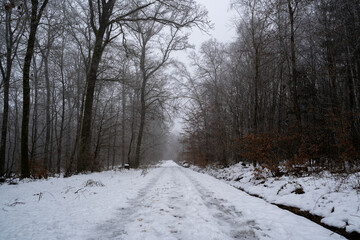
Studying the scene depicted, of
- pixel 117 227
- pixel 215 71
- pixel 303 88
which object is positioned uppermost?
pixel 215 71

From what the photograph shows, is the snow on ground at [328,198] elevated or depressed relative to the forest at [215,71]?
depressed

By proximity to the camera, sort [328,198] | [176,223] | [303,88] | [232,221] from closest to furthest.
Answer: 1. [176,223]
2. [232,221]
3. [328,198]
4. [303,88]

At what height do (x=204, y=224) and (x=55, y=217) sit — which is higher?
(x=55, y=217)

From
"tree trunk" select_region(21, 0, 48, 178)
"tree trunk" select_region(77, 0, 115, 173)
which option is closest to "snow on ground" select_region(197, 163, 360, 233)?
"tree trunk" select_region(77, 0, 115, 173)

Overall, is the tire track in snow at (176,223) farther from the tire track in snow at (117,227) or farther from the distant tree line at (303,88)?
the distant tree line at (303,88)

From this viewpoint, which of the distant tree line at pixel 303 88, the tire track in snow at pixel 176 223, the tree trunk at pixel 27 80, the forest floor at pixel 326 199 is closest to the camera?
the tire track in snow at pixel 176 223

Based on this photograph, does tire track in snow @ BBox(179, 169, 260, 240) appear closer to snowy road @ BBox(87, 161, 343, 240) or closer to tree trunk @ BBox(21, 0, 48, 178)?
snowy road @ BBox(87, 161, 343, 240)

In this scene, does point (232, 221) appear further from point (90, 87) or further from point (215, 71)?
point (215, 71)

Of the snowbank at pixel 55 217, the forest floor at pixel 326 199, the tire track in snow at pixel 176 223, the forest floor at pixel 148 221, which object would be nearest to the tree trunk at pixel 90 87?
the snowbank at pixel 55 217

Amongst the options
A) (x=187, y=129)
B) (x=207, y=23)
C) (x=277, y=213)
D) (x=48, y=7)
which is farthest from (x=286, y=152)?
(x=48, y=7)

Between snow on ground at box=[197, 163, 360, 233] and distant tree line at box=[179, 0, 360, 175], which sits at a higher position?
distant tree line at box=[179, 0, 360, 175]

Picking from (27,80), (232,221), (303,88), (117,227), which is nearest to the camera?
(117,227)

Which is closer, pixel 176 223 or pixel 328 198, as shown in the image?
pixel 176 223

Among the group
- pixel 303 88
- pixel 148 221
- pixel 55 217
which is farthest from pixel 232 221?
pixel 303 88
